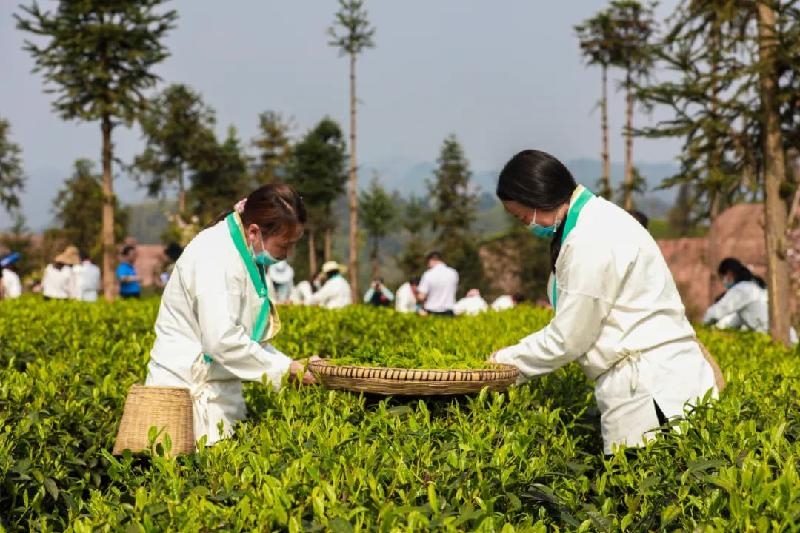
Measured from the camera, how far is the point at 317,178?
46094 millimetres

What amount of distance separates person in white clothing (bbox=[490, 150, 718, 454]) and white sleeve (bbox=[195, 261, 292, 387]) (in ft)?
4.18

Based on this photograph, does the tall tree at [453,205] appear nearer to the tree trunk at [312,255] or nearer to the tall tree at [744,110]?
the tree trunk at [312,255]

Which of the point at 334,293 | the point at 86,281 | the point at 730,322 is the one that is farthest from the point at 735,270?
the point at 86,281

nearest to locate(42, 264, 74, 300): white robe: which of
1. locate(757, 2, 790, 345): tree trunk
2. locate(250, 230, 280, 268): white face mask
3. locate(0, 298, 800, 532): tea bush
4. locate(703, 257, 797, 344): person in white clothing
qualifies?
locate(703, 257, 797, 344): person in white clothing

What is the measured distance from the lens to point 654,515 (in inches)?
118

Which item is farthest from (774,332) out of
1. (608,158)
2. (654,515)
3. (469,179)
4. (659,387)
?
(469,179)

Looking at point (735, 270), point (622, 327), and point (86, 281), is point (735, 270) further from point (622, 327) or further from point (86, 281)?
point (86, 281)

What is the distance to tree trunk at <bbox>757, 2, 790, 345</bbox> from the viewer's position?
11.2m

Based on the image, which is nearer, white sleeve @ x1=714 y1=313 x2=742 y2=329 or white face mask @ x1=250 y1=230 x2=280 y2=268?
white face mask @ x1=250 y1=230 x2=280 y2=268

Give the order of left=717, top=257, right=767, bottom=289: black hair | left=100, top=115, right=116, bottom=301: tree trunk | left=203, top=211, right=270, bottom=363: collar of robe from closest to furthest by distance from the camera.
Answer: left=203, top=211, right=270, bottom=363: collar of robe
left=717, top=257, right=767, bottom=289: black hair
left=100, top=115, right=116, bottom=301: tree trunk

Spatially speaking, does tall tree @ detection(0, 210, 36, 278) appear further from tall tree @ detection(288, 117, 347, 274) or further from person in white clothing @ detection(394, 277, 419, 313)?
person in white clothing @ detection(394, 277, 419, 313)

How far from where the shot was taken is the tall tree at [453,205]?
4575 centimetres

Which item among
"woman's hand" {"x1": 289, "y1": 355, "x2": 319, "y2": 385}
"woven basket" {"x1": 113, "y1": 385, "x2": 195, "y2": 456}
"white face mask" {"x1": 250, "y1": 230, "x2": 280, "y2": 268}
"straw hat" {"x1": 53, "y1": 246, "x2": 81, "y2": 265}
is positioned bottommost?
"woven basket" {"x1": 113, "y1": 385, "x2": 195, "y2": 456}

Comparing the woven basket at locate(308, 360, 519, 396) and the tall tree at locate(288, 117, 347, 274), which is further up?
the tall tree at locate(288, 117, 347, 274)
